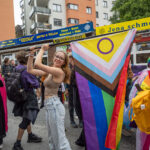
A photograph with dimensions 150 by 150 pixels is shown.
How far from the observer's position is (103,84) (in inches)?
99.6

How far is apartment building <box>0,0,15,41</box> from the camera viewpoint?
26.1m

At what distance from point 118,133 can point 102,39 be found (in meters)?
1.30

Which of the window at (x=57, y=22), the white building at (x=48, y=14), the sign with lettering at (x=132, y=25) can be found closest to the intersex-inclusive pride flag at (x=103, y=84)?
the sign with lettering at (x=132, y=25)

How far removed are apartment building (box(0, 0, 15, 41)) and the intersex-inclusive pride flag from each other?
2606 centimetres

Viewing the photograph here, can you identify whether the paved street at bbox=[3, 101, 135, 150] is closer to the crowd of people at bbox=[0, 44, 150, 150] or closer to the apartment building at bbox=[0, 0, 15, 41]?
the crowd of people at bbox=[0, 44, 150, 150]

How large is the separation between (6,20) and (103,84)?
27.4m

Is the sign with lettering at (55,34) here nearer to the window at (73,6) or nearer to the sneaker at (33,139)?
the sneaker at (33,139)

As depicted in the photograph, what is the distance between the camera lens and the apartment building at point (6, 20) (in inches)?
1027

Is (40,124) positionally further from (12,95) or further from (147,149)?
(147,149)

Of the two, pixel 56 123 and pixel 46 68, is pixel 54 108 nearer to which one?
pixel 56 123

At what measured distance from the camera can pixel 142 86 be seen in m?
2.41

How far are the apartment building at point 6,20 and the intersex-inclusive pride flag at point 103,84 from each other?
2606 centimetres

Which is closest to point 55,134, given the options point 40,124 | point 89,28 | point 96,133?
point 96,133

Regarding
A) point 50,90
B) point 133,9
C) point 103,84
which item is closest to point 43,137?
point 50,90
